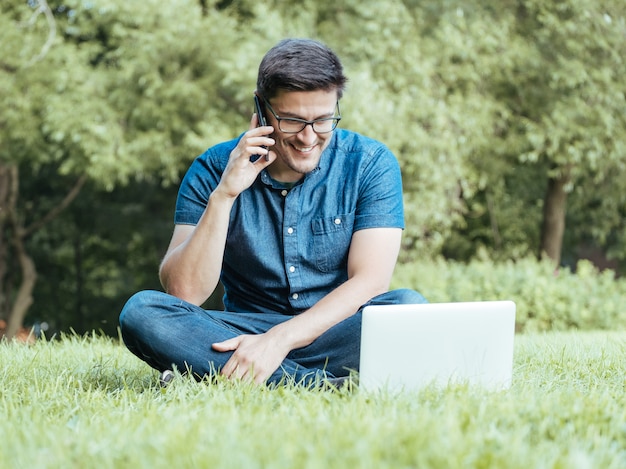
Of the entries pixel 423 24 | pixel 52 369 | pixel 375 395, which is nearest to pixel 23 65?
pixel 423 24

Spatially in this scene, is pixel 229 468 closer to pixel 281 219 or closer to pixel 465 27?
pixel 281 219

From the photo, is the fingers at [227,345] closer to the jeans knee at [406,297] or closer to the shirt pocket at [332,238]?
the shirt pocket at [332,238]

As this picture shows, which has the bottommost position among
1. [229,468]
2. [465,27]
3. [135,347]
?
[135,347]

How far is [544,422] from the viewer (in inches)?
90.8

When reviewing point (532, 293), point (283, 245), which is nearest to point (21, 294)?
point (532, 293)

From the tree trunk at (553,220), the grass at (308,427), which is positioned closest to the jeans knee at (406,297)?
the grass at (308,427)

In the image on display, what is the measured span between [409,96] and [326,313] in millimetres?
8146

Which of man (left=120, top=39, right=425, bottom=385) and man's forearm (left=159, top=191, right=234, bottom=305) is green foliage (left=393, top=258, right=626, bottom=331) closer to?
man (left=120, top=39, right=425, bottom=385)

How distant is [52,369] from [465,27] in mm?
8974

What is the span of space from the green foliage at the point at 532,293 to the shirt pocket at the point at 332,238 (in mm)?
6242

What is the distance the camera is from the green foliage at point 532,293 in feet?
32.2

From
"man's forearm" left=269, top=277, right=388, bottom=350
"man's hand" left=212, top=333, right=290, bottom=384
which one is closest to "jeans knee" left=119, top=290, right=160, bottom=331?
"man's hand" left=212, top=333, right=290, bottom=384

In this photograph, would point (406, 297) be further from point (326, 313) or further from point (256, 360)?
point (256, 360)

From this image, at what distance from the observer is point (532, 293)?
989 cm
